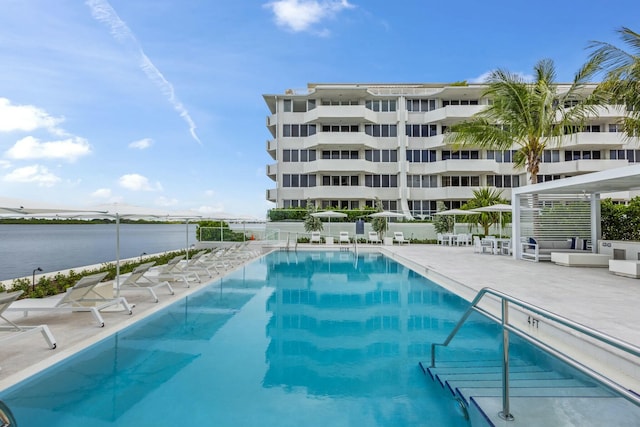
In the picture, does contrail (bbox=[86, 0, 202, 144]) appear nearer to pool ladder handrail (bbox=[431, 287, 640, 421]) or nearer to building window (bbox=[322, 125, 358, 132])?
building window (bbox=[322, 125, 358, 132])

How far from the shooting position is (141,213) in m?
9.04

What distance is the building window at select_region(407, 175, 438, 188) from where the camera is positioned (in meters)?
36.1

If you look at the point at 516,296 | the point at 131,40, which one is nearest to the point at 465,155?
the point at 131,40

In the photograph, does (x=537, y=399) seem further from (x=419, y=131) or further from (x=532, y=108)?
(x=419, y=131)

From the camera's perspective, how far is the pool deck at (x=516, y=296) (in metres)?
5.00

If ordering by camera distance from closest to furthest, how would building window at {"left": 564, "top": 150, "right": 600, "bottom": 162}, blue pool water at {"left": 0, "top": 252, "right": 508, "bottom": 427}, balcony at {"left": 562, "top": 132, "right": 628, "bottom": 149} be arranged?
blue pool water at {"left": 0, "top": 252, "right": 508, "bottom": 427}
balcony at {"left": 562, "top": 132, "right": 628, "bottom": 149}
building window at {"left": 564, "top": 150, "right": 600, "bottom": 162}

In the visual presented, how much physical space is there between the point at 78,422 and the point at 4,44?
25.6 metres

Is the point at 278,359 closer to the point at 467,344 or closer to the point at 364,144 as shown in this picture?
the point at 467,344

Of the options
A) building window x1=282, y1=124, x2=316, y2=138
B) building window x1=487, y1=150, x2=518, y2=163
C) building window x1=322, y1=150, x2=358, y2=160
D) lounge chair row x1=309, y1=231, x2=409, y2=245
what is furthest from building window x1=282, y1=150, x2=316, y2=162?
building window x1=487, y1=150, x2=518, y2=163

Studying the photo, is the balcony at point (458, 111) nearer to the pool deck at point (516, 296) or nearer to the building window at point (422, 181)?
the building window at point (422, 181)

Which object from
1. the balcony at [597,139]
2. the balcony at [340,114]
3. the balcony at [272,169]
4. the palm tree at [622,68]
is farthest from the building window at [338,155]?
the palm tree at [622,68]

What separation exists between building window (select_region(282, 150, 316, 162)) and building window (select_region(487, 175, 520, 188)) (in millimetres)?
17099

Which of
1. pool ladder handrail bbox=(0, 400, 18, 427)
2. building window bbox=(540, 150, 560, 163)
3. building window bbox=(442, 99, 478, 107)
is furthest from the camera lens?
building window bbox=(442, 99, 478, 107)

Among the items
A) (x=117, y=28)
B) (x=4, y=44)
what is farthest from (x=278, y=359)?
(x=4, y=44)
